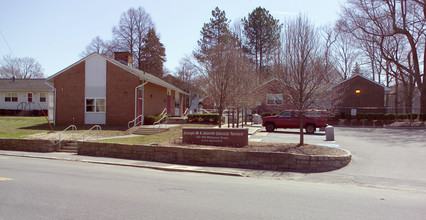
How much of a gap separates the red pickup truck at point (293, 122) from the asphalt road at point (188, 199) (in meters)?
14.1

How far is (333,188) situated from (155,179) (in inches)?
197

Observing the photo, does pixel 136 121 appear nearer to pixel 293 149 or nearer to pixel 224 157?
pixel 224 157

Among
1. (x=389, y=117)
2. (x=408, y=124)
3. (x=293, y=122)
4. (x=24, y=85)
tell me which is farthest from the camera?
(x=24, y=85)

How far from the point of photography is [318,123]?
74.8 feet

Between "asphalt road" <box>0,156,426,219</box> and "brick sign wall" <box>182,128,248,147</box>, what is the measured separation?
4.31m

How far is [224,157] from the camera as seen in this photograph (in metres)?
12.4

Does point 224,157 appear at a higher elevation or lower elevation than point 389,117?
lower

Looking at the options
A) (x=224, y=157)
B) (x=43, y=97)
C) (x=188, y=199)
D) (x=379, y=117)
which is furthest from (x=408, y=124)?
(x=43, y=97)

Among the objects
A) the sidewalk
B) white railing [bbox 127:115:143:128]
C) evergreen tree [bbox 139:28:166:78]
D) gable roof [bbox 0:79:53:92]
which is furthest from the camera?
evergreen tree [bbox 139:28:166:78]

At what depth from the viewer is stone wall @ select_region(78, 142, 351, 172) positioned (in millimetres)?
11242

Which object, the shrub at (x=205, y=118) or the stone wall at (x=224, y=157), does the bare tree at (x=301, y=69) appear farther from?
the shrub at (x=205, y=118)

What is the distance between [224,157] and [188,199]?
5.81m

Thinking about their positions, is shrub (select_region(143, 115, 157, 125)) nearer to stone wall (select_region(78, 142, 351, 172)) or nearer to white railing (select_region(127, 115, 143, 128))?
white railing (select_region(127, 115, 143, 128))

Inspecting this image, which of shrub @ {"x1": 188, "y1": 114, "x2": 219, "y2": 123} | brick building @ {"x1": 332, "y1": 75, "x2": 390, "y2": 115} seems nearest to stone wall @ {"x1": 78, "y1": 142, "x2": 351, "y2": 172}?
shrub @ {"x1": 188, "y1": 114, "x2": 219, "y2": 123}
